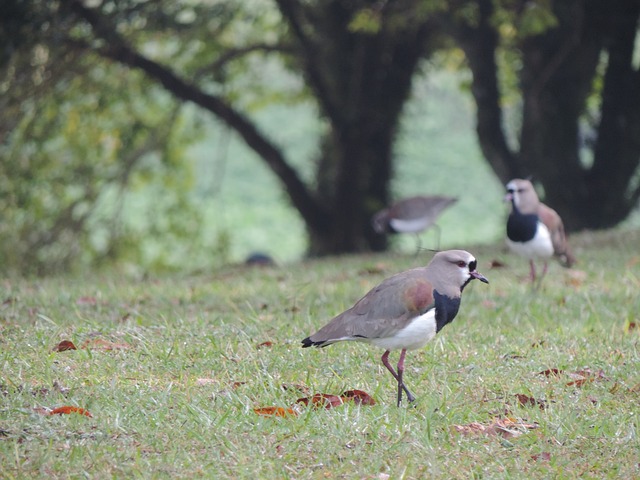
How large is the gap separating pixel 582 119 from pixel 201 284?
6.40m

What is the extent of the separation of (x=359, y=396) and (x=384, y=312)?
0.42 meters

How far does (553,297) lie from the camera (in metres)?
7.52

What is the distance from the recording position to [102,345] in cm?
547

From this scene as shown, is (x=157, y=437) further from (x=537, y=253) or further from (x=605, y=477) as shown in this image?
(x=537, y=253)

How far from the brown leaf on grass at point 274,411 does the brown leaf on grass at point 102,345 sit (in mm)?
1222

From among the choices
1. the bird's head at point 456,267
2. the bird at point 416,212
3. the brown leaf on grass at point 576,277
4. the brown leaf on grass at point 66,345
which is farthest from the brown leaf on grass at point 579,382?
the bird at point 416,212

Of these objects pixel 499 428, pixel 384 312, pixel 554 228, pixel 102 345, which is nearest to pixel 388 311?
pixel 384 312

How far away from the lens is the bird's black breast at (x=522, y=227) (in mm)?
7828

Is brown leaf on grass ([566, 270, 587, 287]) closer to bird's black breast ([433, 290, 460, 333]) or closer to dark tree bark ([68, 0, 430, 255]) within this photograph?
bird's black breast ([433, 290, 460, 333])

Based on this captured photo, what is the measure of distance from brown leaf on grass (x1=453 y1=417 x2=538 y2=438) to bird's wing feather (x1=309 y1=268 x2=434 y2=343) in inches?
21.1

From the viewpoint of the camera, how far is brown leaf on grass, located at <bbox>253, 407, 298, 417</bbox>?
177 inches

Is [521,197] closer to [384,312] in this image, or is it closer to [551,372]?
[551,372]

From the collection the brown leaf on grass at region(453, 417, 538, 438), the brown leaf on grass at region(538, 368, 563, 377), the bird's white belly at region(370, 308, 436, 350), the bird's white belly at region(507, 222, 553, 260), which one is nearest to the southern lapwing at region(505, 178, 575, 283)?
the bird's white belly at region(507, 222, 553, 260)

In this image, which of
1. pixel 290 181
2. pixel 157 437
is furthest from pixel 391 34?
pixel 157 437
